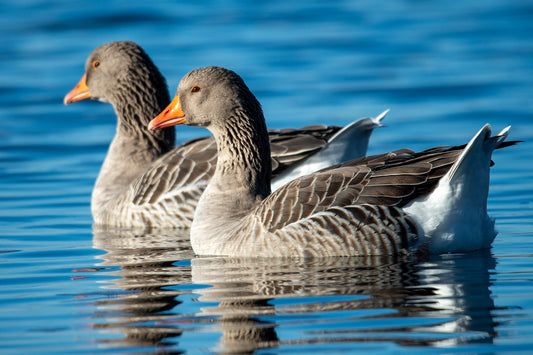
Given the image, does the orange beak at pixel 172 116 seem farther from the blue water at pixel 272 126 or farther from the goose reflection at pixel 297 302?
the goose reflection at pixel 297 302

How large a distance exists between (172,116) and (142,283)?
239 cm

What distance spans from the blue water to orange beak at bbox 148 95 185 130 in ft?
4.58

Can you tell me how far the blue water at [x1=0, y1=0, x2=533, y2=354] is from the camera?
6773 mm

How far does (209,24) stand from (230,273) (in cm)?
2244

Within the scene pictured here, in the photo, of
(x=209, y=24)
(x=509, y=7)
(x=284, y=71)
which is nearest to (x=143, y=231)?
(x=284, y=71)

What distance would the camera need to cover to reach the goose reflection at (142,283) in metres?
6.87

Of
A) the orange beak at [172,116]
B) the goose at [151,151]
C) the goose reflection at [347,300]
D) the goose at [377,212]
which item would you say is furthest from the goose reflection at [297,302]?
the goose at [151,151]

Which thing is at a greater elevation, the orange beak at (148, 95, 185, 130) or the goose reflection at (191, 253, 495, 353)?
the orange beak at (148, 95, 185, 130)

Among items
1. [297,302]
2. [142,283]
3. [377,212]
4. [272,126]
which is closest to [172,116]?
[142,283]

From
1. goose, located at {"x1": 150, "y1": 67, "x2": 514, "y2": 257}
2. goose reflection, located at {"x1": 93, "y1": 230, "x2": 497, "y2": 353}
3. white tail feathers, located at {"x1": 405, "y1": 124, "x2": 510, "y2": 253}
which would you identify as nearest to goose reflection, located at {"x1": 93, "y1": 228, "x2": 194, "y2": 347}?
Answer: goose reflection, located at {"x1": 93, "y1": 230, "x2": 497, "y2": 353}

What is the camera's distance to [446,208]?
8562mm

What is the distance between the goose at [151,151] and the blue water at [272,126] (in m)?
0.59

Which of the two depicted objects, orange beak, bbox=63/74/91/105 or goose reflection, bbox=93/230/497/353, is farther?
orange beak, bbox=63/74/91/105

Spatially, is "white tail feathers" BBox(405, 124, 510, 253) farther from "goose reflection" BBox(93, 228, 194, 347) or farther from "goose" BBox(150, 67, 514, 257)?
"goose reflection" BBox(93, 228, 194, 347)
